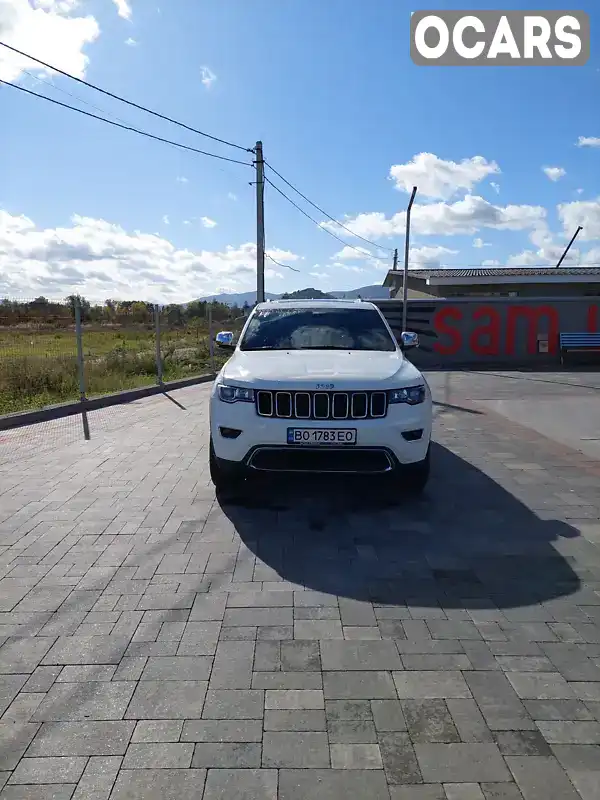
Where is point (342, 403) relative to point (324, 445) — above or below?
above

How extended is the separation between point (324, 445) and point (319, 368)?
2.36ft

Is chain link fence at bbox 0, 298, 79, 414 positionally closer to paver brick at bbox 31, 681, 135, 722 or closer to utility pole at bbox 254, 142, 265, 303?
utility pole at bbox 254, 142, 265, 303

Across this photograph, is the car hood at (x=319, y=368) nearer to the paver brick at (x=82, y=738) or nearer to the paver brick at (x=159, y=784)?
the paver brick at (x=82, y=738)

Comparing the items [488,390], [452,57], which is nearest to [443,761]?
[452,57]

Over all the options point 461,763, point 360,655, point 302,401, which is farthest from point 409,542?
point 461,763

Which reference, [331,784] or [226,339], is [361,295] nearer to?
[226,339]

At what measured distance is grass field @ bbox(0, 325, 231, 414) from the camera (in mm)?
10266

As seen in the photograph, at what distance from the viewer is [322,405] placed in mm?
4418

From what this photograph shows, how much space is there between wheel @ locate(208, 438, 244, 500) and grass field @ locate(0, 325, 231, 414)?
18.4 feet

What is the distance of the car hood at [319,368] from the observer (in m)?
4.46

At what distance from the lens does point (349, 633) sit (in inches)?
112

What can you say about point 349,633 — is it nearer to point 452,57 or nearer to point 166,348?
point 452,57

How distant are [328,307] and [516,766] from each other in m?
4.95

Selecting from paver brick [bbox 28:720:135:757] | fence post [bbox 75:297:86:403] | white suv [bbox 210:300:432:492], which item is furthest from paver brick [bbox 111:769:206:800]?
fence post [bbox 75:297:86:403]
